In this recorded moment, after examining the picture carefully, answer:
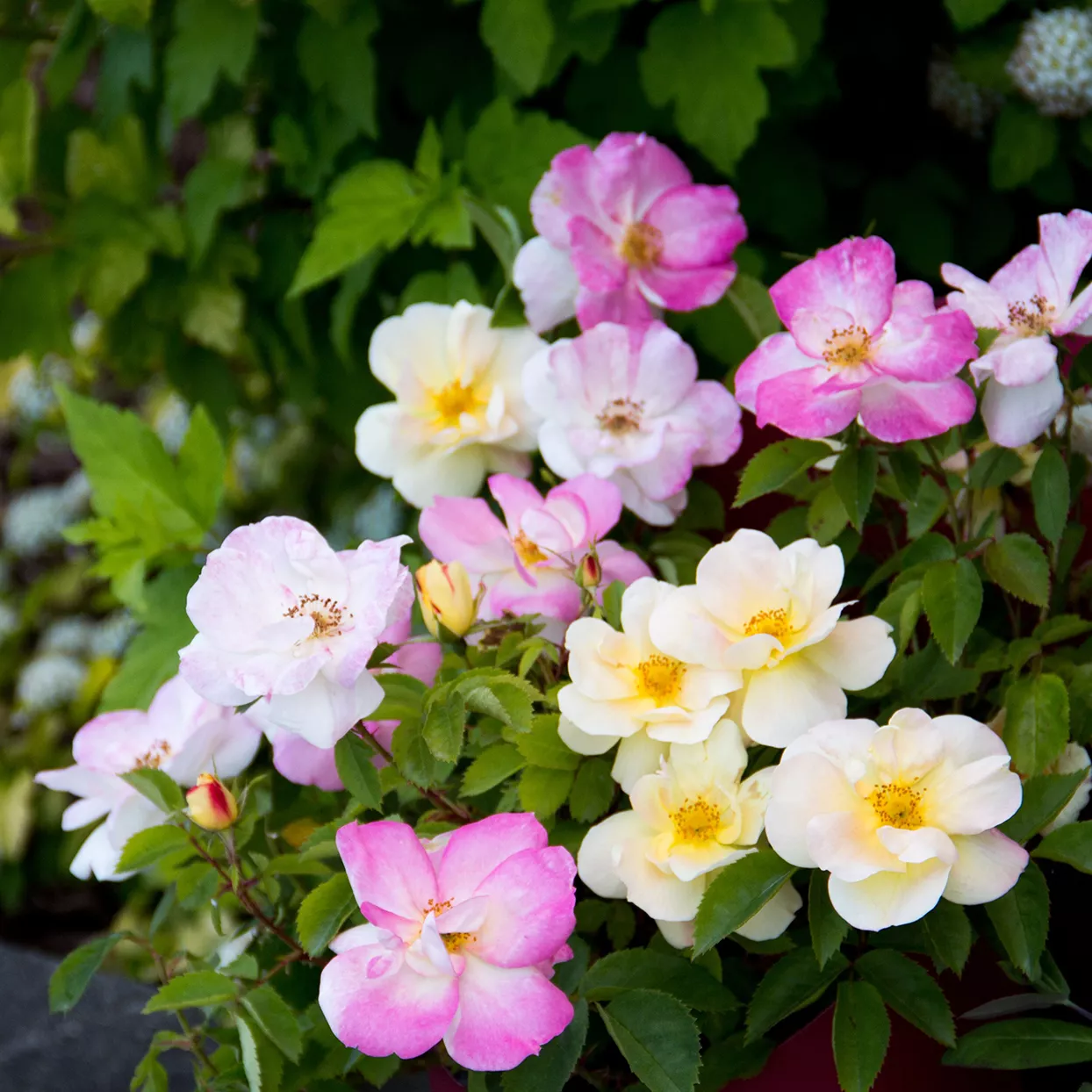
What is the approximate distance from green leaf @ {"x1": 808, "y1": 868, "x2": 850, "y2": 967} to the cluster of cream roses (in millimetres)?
18

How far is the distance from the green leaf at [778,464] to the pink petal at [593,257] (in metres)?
0.14

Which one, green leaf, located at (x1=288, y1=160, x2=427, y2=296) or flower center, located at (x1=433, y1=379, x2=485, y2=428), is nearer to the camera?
flower center, located at (x1=433, y1=379, x2=485, y2=428)

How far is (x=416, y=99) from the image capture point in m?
1.06

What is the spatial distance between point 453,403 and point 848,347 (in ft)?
0.71

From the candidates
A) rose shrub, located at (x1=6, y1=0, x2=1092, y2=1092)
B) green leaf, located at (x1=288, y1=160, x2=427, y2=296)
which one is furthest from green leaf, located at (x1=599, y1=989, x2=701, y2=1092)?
green leaf, located at (x1=288, y1=160, x2=427, y2=296)

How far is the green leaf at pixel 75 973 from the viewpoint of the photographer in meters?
0.52

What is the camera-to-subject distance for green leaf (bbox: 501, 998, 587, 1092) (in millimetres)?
434

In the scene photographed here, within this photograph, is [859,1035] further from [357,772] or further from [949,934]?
[357,772]

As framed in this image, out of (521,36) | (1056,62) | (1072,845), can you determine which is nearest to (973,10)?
(1056,62)

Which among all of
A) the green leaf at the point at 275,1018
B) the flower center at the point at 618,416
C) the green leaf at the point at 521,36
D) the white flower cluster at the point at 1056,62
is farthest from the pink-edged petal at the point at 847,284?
the white flower cluster at the point at 1056,62

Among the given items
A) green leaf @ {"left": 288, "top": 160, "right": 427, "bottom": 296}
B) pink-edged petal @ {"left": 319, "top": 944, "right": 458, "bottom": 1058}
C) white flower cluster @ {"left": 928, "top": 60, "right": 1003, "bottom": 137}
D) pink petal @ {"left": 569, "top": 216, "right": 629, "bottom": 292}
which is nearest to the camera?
pink-edged petal @ {"left": 319, "top": 944, "right": 458, "bottom": 1058}

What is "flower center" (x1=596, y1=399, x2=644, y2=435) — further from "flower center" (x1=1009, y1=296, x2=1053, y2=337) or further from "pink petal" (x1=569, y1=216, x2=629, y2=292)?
"flower center" (x1=1009, y1=296, x2=1053, y2=337)

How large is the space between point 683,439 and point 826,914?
0.77ft

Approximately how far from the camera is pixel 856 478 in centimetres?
50
